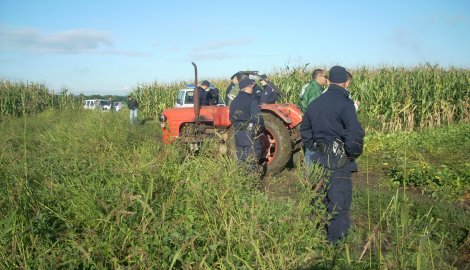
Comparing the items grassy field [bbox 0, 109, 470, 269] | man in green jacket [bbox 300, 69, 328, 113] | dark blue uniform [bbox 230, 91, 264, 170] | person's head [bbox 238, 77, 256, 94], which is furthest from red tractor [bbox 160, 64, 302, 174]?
grassy field [bbox 0, 109, 470, 269]

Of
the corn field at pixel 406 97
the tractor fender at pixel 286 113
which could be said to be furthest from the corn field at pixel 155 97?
the tractor fender at pixel 286 113

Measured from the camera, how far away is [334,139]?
3.83 meters

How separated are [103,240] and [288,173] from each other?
4595mm

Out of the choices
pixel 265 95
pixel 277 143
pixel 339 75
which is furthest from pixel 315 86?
pixel 339 75

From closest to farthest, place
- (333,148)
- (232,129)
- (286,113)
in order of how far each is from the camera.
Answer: (333,148) < (232,129) < (286,113)

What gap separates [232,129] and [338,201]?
315 centimetres

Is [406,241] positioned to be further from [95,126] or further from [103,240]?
[95,126]

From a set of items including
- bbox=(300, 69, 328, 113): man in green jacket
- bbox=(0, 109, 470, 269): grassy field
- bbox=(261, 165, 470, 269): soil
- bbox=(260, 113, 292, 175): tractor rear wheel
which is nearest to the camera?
bbox=(0, 109, 470, 269): grassy field

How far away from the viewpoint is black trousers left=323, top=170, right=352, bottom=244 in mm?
3582

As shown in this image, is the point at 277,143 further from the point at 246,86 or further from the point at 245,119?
the point at 246,86

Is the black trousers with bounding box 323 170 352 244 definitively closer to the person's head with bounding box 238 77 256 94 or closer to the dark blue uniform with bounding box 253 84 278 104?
the person's head with bounding box 238 77 256 94

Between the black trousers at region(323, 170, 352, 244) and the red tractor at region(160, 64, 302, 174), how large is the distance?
90.5 inches

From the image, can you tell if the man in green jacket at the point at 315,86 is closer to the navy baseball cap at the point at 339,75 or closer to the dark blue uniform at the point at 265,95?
the dark blue uniform at the point at 265,95

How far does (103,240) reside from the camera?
267 centimetres
